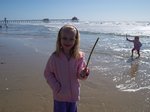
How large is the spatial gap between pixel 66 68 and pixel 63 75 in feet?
0.31

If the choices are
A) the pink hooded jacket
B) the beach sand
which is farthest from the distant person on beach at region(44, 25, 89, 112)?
the beach sand

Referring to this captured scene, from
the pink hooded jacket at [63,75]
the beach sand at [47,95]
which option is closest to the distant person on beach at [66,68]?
the pink hooded jacket at [63,75]

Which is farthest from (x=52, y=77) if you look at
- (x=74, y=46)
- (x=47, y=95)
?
(x=47, y=95)

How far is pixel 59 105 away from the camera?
143 inches

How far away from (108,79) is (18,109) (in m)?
3.29

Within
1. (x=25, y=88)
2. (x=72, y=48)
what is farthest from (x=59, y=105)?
(x=25, y=88)

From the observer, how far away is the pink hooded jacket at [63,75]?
3.53 meters

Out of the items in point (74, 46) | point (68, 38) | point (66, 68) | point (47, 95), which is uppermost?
point (68, 38)

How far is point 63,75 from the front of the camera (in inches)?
139

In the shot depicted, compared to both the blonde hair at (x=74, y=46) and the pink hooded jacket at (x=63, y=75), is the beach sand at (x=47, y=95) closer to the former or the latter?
the pink hooded jacket at (x=63, y=75)

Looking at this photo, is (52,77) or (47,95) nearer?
(52,77)

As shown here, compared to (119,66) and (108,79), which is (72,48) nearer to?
(108,79)

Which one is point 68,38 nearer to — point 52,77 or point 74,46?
point 74,46

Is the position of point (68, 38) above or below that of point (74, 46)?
above
